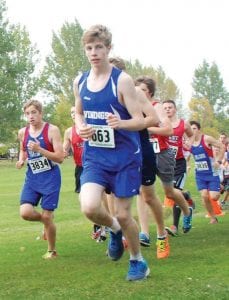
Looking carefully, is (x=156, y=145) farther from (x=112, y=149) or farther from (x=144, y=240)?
(x=112, y=149)

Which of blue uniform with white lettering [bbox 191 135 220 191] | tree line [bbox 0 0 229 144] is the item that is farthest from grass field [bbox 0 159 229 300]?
tree line [bbox 0 0 229 144]

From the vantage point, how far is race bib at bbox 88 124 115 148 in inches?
218

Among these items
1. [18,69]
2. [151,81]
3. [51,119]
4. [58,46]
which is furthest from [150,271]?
[58,46]

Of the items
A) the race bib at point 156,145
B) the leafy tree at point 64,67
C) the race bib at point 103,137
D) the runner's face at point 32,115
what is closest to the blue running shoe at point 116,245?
the race bib at point 103,137

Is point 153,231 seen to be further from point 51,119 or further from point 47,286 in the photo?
point 51,119

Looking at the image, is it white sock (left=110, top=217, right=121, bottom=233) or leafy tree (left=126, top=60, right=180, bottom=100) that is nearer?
white sock (left=110, top=217, right=121, bottom=233)

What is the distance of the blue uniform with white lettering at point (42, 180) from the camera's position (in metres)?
7.50

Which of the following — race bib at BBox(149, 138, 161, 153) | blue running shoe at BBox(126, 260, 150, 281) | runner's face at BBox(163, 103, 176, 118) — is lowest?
blue running shoe at BBox(126, 260, 150, 281)

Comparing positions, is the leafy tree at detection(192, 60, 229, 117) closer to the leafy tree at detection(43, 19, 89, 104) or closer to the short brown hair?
the leafy tree at detection(43, 19, 89, 104)

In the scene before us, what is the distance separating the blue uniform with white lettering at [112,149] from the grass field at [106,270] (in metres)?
0.92

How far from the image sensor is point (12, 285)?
19.2 ft

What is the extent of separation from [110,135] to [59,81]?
77669 mm

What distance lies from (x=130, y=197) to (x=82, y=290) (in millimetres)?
973

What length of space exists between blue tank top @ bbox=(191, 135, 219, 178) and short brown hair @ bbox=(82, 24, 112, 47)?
624 cm
